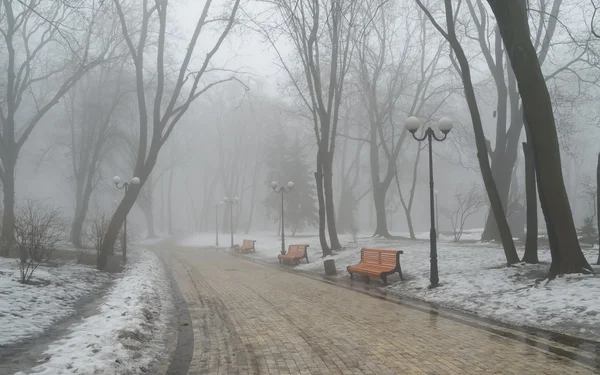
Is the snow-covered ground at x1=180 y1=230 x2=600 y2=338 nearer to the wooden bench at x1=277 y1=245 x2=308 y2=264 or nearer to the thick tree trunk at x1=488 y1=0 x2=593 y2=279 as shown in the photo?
the thick tree trunk at x1=488 y1=0 x2=593 y2=279

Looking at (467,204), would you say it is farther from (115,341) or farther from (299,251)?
(115,341)

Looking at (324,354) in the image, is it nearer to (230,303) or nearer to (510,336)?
(510,336)

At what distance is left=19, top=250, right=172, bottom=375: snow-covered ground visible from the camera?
Answer: 4488 mm

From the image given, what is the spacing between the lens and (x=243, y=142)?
48156 millimetres

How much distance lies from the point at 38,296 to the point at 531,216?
10.6 m

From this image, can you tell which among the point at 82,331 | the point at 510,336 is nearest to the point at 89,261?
the point at 82,331

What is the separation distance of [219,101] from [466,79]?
35147mm

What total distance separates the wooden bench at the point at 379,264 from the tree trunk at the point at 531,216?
2849 millimetres

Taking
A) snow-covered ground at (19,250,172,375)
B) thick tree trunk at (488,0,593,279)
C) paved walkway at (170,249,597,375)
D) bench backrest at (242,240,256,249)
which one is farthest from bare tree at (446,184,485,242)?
snow-covered ground at (19,250,172,375)

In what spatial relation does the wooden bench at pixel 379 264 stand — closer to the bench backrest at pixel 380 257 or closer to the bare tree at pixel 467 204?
the bench backrest at pixel 380 257

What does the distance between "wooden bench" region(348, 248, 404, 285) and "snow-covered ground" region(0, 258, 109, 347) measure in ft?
21.5

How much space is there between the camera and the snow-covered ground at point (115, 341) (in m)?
4.49

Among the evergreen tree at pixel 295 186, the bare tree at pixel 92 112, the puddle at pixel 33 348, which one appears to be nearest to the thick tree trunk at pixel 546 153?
the puddle at pixel 33 348

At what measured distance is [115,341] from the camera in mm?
5352
